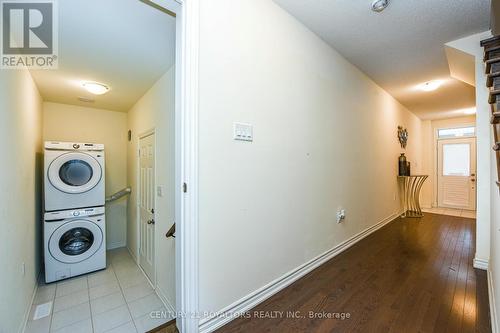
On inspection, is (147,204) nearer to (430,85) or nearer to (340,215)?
(340,215)

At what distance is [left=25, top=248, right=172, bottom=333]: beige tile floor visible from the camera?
6.23 feet

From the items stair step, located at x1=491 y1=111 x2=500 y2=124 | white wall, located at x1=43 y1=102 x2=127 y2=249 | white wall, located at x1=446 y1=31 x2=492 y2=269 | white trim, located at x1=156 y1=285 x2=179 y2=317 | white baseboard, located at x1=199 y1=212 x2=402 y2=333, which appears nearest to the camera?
stair step, located at x1=491 y1=111 x2=500 y2=124

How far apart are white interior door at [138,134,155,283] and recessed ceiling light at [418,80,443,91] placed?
4.66 meters

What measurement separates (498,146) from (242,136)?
148 centimetres

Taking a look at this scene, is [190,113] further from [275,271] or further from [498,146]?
[498,146]

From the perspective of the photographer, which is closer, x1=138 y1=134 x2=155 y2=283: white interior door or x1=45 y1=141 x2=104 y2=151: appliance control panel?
x1=138 y1=134 x2=155 y2=283: white interior door

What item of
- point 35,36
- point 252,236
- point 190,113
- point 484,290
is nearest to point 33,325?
point 252,236

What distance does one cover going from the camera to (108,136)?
3.88m

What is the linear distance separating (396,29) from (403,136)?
342 cm

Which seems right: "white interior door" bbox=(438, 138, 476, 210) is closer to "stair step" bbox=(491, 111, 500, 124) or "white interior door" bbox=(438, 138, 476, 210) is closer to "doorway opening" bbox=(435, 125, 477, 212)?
"doorway opening" bbox=(435, 125, 477, 212)

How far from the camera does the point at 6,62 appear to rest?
67.4 inches

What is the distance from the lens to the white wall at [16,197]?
1479mm

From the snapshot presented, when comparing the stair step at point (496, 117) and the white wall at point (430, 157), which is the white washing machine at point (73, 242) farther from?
the white wall at point (430, 157)
